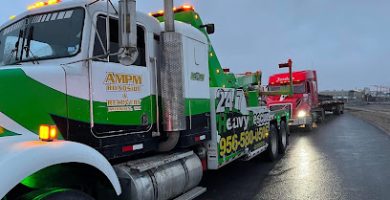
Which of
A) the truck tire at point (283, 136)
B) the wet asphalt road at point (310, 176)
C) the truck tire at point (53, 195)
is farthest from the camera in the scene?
the truck tire at point (283, 136)

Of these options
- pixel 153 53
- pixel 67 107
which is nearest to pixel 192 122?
pixel 153 53

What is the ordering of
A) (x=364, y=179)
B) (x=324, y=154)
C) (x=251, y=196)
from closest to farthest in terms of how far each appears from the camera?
1. (x=251, y=196)
2. (x=364, y=179)
3. (x=324, y=154)

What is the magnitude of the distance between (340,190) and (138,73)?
14.6ft

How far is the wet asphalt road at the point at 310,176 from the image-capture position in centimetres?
745

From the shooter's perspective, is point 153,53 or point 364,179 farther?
point 364,179

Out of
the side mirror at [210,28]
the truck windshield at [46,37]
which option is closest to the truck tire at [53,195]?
the truck windshield at [46,37]

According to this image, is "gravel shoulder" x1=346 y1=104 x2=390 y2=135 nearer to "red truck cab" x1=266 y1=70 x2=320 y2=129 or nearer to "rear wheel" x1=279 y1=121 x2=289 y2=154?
"red truck cab" x1=266 y1=70 x2=320 y2=129

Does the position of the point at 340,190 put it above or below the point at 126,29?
below

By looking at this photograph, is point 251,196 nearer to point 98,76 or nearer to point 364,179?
point 364,179

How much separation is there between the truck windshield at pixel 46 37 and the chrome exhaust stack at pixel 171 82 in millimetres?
1449

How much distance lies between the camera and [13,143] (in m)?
3.79

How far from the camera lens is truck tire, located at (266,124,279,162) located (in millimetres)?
10844

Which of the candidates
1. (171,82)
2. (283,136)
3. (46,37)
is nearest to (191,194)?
(171,82)

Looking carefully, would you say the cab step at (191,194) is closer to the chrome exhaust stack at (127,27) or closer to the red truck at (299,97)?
the chrome exhaust stack at (127,27)
